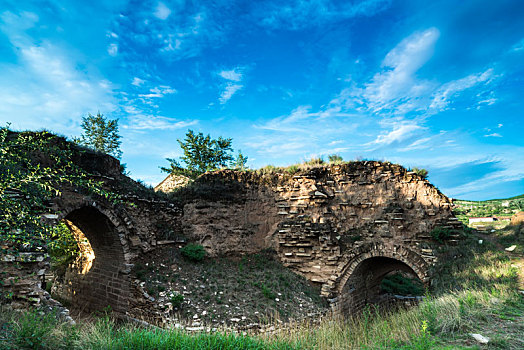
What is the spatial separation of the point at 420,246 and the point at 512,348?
23.1 ft

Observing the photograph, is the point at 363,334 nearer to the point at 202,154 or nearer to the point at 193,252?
the point at 193,252

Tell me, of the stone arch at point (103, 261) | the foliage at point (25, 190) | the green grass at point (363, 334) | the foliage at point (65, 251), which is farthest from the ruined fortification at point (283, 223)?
the green grass at point (363, 334)

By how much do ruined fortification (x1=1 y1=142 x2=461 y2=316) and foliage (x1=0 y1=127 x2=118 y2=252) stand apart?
1908 mm

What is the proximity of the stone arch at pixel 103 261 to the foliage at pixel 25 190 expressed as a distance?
114 cm

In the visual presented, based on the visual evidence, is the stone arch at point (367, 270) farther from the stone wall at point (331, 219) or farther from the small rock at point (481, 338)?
the small rock at point (481, 338)

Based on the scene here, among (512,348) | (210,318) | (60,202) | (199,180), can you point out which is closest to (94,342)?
(210,318)

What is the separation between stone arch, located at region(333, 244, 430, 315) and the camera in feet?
33.3

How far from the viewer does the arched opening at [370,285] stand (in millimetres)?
11297

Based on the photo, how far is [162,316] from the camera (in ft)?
27.9

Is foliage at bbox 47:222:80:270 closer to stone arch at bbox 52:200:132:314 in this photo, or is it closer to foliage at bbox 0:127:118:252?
stone arch at bbox 52:200:132:314

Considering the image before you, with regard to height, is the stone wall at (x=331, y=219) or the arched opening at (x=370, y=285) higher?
the stone wall at (x=331, y=219)

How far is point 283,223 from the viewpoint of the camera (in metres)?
12.6

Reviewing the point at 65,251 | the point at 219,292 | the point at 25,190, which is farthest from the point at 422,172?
the point at 65,251

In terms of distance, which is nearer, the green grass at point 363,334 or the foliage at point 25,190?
the green grass at point 363,334
